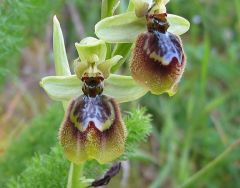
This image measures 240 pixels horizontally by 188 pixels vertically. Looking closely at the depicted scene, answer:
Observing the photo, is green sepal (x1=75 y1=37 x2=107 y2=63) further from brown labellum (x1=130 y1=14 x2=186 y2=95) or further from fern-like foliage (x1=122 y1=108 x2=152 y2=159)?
fern-like foliage (x1=122 y1=108 x2=152 y2=159)

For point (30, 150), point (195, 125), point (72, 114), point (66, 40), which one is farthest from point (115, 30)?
point (66, 40)

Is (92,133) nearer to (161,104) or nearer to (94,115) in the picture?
(94,115)

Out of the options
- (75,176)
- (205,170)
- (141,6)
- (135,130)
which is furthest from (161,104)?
(141,6)

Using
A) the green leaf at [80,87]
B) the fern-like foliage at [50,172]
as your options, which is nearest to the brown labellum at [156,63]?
the green leaf at [80,87]

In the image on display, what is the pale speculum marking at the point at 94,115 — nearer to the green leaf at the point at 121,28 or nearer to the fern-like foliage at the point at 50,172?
the green leaf at the point at 121,28

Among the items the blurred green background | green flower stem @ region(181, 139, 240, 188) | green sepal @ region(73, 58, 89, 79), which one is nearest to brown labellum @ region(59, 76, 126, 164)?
green sepal @ region(73, 58, 89, 79)

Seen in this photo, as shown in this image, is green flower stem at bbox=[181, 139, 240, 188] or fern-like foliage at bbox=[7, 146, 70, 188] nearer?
fern-like foliage at bbox=[7, 146, 70, 188]

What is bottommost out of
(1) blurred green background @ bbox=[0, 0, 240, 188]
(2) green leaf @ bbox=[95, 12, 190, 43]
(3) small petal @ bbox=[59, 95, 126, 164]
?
(1) blurred green background @ bbox=[0, 0, 240, 188]

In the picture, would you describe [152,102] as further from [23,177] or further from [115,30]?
[115,30]
